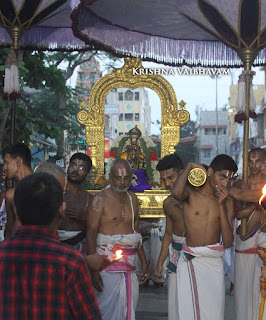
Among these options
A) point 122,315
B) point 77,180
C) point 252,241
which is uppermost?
point 77,180

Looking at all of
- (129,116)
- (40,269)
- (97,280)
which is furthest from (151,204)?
(129,116)

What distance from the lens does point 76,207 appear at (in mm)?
5750

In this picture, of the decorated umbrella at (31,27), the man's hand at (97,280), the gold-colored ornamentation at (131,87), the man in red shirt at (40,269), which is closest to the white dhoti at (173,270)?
the man's hand at (97,280)

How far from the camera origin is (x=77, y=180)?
230 inches

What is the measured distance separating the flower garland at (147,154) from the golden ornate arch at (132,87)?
233mm

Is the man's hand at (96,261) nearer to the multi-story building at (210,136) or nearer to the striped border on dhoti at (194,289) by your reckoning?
the striped border on dhoti at (194,289)

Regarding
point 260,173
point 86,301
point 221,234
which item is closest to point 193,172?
point 221,234

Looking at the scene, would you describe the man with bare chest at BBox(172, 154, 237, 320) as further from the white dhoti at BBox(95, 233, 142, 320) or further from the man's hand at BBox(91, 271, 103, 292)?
the man's hand at BBox(91, 271, 103, 292)

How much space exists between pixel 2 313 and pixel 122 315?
3090 mm

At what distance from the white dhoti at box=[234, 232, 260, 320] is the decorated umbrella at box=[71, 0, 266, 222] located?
2.57 feet

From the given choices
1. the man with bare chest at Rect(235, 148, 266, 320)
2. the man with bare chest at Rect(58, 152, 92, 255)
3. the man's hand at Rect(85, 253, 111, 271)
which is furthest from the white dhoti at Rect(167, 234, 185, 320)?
the man's hand at Rect(85, 253, 111, 271)

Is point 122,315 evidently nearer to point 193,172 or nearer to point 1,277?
point 193,172

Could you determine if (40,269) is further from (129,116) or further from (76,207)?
(129,116)

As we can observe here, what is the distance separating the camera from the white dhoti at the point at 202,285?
4.92 metres
